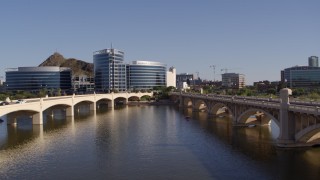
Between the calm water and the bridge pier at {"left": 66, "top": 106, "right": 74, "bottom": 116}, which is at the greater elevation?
the bridge pier at {"left": 66, "top": 106, "right": 74, "bottom": 116}

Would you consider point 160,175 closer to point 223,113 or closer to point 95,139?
point 95,139

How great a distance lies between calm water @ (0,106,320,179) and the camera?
43.1m

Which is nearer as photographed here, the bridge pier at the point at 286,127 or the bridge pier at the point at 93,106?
the bridge pier at the point at 286,127

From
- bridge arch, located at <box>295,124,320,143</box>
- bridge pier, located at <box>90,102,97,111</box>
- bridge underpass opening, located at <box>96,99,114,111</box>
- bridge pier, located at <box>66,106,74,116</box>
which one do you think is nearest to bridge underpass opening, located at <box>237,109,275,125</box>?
bridge arch, located at <box>295,124,320,143</box>

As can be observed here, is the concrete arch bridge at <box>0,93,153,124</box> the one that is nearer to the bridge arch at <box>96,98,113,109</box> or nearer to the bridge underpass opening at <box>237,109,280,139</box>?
the bridge arch at <box>96,98,113,109</box>

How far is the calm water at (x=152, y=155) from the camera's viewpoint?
43.1m

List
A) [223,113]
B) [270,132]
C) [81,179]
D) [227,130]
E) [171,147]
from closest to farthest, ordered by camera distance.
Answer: [81,179] < [171,147] < [270,132] < [227,130] < [223,113]

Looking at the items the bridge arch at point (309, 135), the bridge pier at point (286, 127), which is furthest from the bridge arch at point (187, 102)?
the bridge arch at point (309, 135)

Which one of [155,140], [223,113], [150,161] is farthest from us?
[223,113]

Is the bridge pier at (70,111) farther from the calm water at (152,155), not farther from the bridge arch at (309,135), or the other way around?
the bridge arch at (309,135)

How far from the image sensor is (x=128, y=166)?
154 ft

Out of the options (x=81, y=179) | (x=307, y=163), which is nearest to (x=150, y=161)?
(x=81, y=179)

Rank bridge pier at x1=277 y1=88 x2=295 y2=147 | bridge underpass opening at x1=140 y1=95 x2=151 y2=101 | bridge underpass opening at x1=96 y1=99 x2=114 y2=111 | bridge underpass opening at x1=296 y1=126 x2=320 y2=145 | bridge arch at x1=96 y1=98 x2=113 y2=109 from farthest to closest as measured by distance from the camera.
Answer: bridge underpass opening at x1=140 y1=95 x2=151 y2=101, bridge arch at x1=96 y1=98 x2=113 y2=109, bridge underpass opening at x1=96 y1=99 x2=114 y2=111, bridge pier at x1=277 y1=88 x2=295 y2=147, bridge underpass opening at x1=296 y1=126 x2=320 y2=145

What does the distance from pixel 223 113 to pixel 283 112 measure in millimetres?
55564
